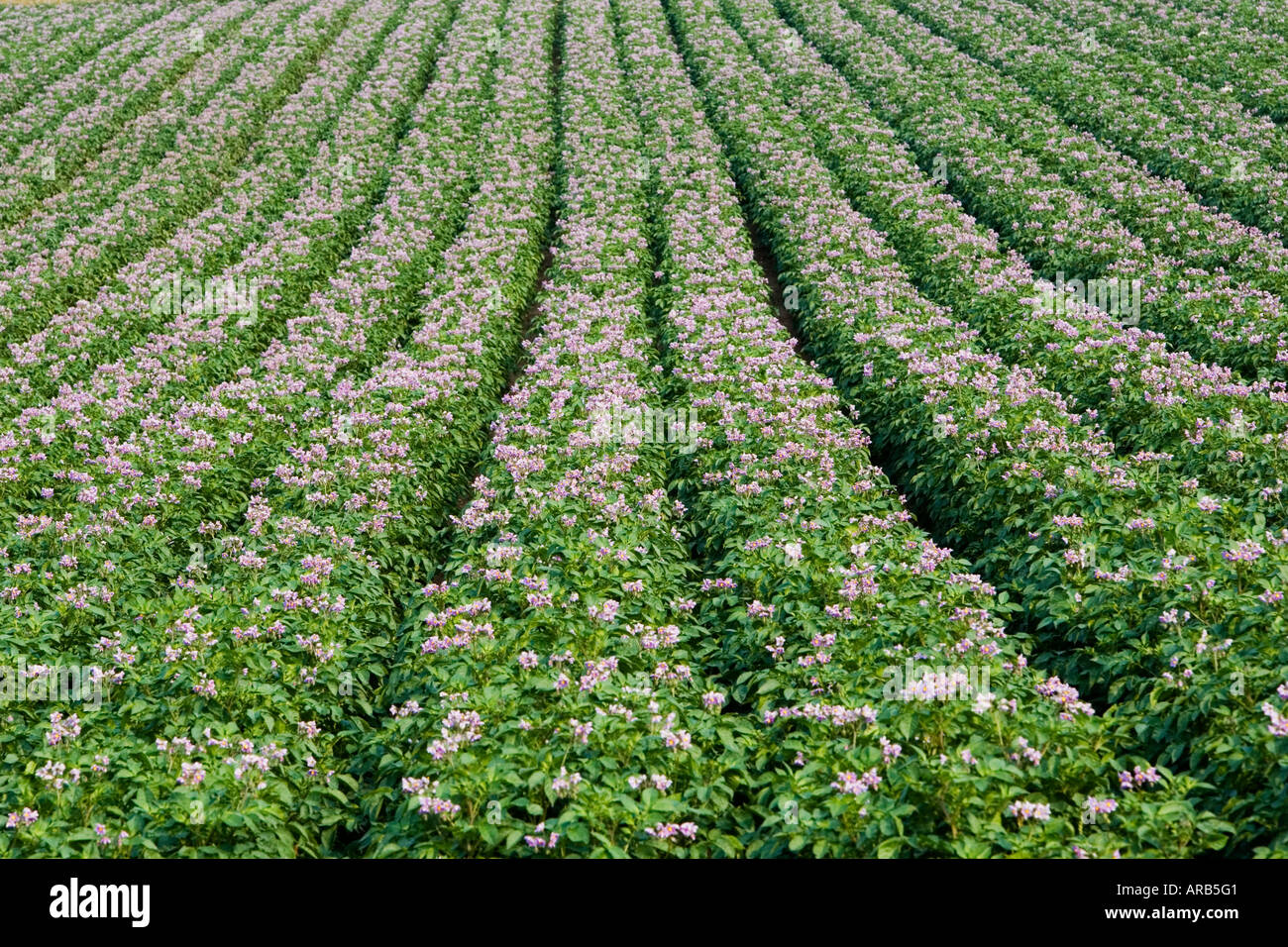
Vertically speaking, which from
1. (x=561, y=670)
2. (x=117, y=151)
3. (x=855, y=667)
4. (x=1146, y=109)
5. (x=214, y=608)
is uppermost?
(x=1146, y=109)

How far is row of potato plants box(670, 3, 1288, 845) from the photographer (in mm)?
6762

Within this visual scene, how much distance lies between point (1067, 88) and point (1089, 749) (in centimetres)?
2837

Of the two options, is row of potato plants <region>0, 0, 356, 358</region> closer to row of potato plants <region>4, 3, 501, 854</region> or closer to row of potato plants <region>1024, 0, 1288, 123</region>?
row of potato plants <region>4, 3, 501, 854</region>

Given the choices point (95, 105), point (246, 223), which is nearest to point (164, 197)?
point (246, 223)

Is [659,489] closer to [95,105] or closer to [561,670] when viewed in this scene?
[561,670]

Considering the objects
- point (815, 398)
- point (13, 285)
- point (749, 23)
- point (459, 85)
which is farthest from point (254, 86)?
point (815, 398)

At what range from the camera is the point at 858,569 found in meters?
8.75

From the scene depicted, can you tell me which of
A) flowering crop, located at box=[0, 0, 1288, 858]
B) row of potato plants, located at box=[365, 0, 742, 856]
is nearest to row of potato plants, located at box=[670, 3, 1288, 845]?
flowering crop, located at box=[0, 0, 1288, 858]

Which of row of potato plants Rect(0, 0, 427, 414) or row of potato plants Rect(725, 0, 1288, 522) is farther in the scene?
row of potato plants Rect(0, 0, 427, 414)

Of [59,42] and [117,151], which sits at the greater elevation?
[59,42]

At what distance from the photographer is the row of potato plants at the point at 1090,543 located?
266 inches

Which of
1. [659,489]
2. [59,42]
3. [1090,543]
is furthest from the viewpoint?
[59,42]

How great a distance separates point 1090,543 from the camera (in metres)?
9.19
